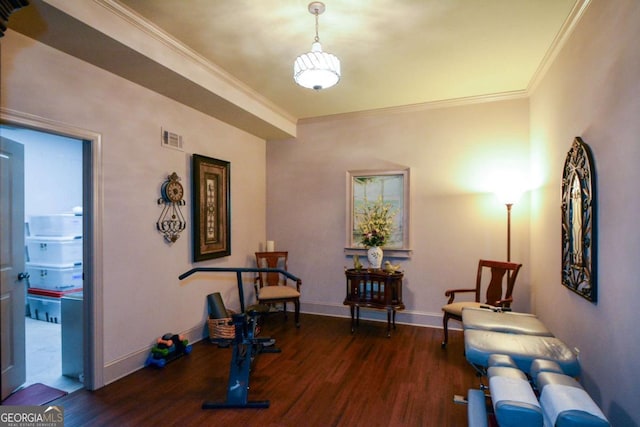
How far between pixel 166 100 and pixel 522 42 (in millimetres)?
3429

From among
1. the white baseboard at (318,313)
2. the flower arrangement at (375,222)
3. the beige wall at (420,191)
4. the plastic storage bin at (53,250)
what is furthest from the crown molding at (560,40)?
the plastic storage bin at (53,250)

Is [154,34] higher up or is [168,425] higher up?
[154,34]

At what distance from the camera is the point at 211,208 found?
409 cm

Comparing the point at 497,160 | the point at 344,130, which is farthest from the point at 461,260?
the point at 344,130

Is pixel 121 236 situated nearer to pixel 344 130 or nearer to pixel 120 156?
pixel 120 156

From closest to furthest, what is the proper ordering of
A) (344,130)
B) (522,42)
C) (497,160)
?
(522,42)
(497,160)
(344,130)

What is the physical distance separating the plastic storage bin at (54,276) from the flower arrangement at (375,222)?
4173mm

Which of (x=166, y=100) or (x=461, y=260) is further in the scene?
(x=461, y=260)

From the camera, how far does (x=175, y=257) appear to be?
3592mm

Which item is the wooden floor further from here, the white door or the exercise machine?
the white door

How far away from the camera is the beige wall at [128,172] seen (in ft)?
8.02

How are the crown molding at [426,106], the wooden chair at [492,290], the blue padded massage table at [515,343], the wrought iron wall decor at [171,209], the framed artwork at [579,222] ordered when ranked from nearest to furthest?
the blue padded massage table at [515,343] → the framed artwork at [579,222] → the wrought iron wall decor at [171,209] → the wooden chair at [492,290] → the crown molding at [426,106]

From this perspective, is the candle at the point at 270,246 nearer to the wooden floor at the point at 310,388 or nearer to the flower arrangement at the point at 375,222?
the flower arrangement at the point at 375,222

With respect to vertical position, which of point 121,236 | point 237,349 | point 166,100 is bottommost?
point 237,349
